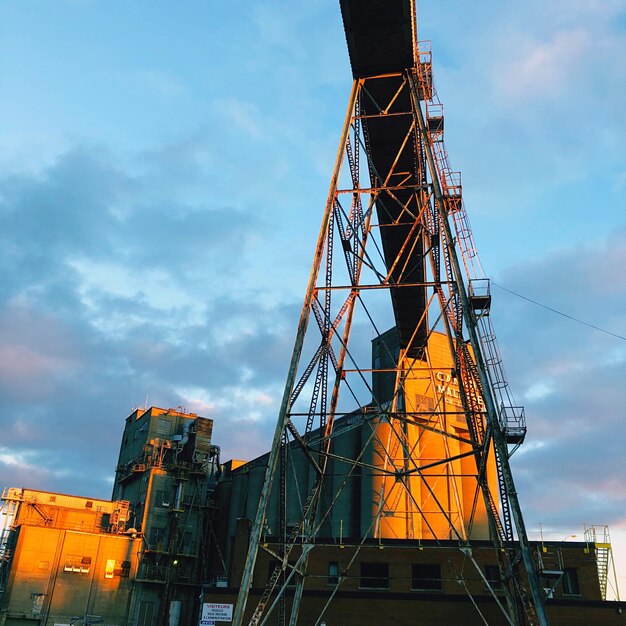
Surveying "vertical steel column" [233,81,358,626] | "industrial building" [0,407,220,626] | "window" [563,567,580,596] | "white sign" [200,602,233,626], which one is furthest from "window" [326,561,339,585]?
"industrial building" [0,407,220,626]

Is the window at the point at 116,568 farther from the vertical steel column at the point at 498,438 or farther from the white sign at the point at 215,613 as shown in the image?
the vertical steel column at the point at 498,438

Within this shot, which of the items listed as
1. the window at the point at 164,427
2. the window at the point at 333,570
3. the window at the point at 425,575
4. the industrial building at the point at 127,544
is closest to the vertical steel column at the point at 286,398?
the window at the point at 333,570

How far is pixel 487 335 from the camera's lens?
24.8 metres

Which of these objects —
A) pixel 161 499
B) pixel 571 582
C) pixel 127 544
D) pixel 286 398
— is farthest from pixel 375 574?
pixel 161 499

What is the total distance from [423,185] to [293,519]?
27038 mm

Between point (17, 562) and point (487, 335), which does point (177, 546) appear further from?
point (487, 335)

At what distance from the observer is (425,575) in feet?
81.3

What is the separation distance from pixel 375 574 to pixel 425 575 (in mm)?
2035

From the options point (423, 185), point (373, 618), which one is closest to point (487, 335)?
point (423, 185)

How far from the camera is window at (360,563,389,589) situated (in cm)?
2508

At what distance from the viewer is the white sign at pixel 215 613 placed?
23.8 meters

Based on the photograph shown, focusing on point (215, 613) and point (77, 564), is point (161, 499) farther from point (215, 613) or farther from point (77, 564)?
point (215, 613)

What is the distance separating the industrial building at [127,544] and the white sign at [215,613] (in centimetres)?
1961

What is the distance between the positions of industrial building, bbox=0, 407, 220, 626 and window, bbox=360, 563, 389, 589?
23026 millimetres
